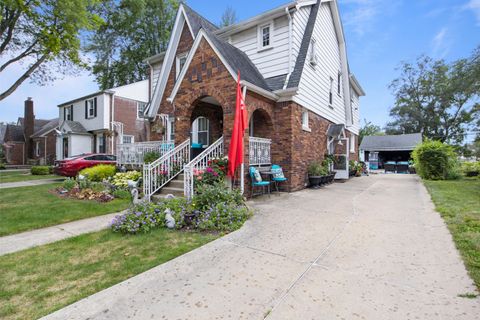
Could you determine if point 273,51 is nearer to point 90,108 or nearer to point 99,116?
point 99,116

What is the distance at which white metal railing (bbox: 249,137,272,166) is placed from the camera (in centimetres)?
836

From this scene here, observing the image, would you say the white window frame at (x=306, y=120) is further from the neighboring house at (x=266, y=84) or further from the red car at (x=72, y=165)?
the red car at (x=72, y=165)

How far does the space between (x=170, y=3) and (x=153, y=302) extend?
32.9 m

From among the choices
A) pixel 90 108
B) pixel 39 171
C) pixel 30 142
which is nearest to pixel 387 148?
pixel 90 108

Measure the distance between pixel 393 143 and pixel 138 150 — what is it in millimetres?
33184

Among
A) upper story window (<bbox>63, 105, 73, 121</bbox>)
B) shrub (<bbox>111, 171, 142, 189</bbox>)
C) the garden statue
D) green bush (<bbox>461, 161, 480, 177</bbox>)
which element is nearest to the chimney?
upper story window (<bbox>63, 105, 73, 121</bbox>)

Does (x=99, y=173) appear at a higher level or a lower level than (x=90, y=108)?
lower

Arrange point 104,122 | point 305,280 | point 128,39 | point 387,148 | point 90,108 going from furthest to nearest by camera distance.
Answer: point 387,148
point 128,39
point 90,108
point 104,122
point 305,280

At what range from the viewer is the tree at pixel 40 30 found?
9.92 m

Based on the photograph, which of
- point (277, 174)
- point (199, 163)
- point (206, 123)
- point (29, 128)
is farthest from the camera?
point (29, 128)

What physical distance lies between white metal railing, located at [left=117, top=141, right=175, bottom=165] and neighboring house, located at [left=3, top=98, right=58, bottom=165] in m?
19.4

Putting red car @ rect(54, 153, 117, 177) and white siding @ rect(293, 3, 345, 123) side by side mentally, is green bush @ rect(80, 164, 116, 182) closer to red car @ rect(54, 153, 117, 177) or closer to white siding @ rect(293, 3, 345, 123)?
red car @ rect(54, 153, 117, 177)

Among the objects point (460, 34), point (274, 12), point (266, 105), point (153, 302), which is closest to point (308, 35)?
point (274, 12)

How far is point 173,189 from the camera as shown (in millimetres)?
7746
